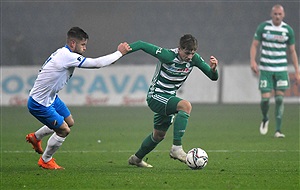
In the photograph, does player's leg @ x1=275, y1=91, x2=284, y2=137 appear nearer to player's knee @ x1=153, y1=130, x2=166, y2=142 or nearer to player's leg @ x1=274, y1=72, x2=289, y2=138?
player's leg @ x1=274, y1=72, x2=289, y2=138

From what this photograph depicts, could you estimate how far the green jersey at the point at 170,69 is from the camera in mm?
9852

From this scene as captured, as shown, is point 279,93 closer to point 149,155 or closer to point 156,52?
point 149,155

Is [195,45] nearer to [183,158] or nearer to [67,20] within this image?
[183,158]

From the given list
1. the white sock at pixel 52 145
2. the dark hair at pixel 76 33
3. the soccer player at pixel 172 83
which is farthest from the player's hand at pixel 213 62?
the white sock at pixel 52 145

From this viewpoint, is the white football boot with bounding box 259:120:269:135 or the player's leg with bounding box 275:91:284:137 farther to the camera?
the white football boot with bounding box 259:120:269:135

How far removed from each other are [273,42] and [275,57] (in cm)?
26

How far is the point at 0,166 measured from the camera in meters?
10.3

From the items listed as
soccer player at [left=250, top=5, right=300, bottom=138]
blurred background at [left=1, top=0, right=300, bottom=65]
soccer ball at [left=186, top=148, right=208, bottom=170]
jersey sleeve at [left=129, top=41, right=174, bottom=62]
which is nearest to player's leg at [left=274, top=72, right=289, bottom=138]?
soccer player at [left=250, top=5, right=300, bottom=138]

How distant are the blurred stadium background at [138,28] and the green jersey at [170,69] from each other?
1280cm

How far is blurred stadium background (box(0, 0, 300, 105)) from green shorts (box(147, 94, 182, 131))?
12758mm

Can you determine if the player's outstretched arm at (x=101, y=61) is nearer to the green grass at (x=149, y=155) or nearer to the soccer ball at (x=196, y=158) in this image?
the green grass at (x=149, y=155)

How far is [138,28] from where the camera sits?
78.2 ft

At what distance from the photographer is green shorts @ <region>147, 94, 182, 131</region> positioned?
981 centimetres

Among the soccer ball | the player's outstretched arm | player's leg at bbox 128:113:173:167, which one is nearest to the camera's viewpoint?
the player's outstretched arm
